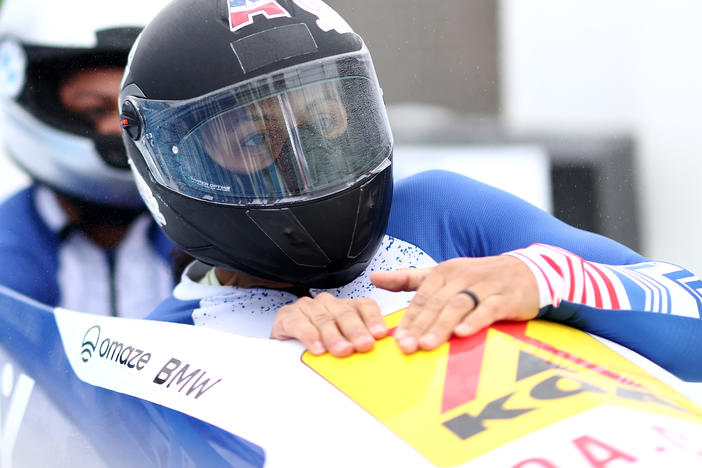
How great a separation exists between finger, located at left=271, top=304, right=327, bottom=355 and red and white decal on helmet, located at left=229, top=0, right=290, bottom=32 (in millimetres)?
520

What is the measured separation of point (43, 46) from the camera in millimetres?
2246

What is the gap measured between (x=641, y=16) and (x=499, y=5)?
24.2 inches

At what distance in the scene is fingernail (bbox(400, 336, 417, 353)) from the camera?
948mm

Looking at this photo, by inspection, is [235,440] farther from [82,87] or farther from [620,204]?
[620,204]

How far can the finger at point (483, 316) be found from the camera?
960mm

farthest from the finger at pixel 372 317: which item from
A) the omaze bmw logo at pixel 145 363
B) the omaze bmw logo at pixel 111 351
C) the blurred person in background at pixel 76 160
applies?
the blurred person in background at pixel 76 160

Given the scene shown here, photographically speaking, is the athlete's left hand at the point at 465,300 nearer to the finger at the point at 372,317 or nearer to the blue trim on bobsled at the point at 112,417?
the finger at the point at 372,317

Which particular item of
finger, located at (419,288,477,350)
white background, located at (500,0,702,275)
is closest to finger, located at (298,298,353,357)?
finger, located at (419,288,477,350)

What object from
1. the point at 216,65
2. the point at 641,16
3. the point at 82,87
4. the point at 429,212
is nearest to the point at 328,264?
the point at 429,212

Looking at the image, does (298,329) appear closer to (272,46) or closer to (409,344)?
(409,344)

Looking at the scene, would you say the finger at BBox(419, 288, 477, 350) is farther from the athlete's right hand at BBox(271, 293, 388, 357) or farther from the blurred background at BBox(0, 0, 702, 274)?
the blurred background at BBox(0, 0, 702, 274)

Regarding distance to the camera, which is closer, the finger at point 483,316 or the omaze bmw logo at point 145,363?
the finger at point 483,316

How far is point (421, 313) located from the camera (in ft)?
3.27

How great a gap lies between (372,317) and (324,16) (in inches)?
25.6
